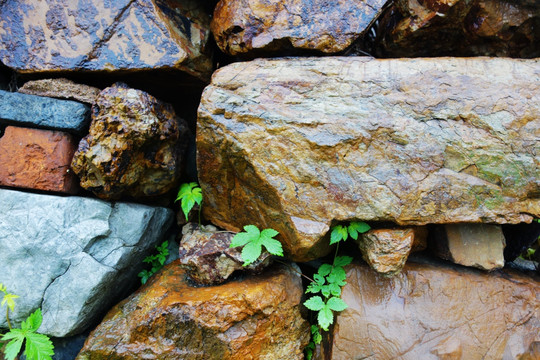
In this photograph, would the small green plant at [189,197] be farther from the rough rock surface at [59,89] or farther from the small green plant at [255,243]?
the rough rock surface at [59,89]

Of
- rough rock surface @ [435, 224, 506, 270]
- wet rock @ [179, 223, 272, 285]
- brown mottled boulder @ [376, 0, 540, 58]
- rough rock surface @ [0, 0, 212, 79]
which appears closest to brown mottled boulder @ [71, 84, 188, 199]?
rough rock surface @ [0, 0, 212, 79]

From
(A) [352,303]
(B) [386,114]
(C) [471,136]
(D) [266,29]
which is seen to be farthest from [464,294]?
(D) [266,29]

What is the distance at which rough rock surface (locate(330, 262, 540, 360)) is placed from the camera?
2.44m

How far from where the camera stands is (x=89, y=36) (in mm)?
2656

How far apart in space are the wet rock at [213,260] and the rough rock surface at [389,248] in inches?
31.4

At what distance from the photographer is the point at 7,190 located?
260 centimetres

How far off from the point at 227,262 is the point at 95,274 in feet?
3.39

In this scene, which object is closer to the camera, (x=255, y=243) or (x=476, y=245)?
(x=255, y=243)

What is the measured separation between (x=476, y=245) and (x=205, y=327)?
6.97ft

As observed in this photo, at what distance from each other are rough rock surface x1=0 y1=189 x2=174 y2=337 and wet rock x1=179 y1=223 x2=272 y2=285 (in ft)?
1.97

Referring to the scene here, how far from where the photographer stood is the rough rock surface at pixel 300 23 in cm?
250

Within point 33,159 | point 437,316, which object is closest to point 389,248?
point 437,316

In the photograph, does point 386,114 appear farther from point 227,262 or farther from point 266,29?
point 227,262

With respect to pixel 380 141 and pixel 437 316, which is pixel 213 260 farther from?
pixel 437 316
